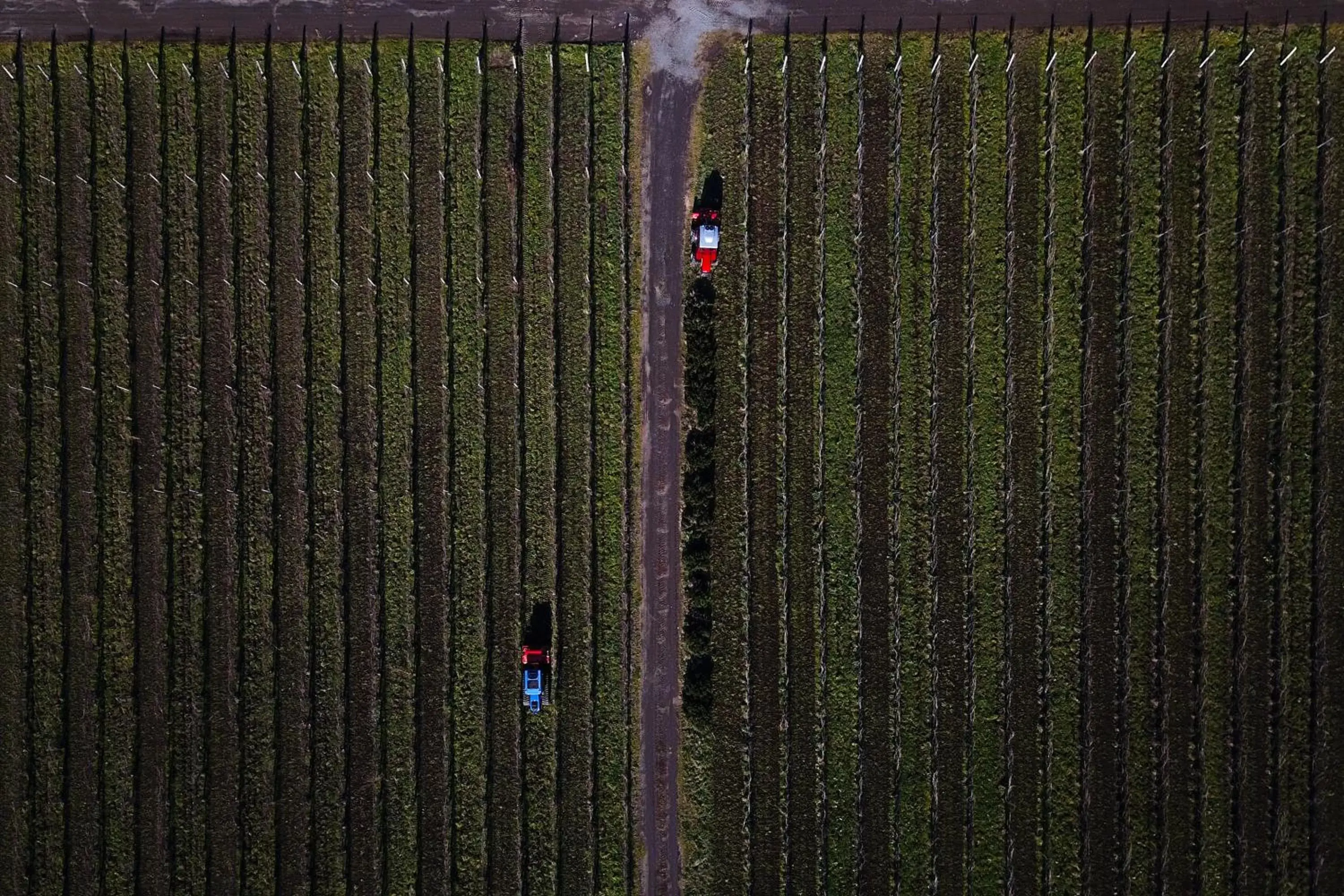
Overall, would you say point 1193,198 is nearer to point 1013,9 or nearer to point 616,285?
point 1013,9

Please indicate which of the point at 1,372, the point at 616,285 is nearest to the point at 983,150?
the point at 616,285

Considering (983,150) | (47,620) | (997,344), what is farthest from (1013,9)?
(47,620)

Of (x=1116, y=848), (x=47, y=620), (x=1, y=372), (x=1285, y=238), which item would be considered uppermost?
(x=1285, y=238)

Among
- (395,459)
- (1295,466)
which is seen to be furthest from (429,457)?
(1295,466)

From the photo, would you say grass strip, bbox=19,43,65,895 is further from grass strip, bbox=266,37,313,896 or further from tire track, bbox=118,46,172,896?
grass strip, bbox=266,37,313,896

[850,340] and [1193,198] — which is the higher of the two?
[1193,198]

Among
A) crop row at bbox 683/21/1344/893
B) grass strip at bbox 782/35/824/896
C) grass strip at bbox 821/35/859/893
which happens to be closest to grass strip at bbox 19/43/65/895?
crop row at bbox 683/21/1344/893
